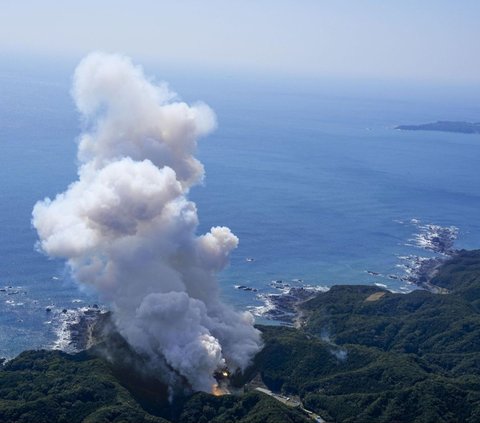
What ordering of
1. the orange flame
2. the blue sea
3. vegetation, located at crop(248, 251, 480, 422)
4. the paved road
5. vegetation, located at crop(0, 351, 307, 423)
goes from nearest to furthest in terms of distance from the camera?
vegetation, located at crop(0, 351, 307, 423) < vegetation, located at crop(248, 251, 480, 422) < the paved road < the orange flame < the blue sea

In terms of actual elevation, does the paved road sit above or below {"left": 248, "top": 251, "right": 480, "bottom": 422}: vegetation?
below

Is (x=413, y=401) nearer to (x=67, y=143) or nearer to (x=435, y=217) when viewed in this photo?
(x=435, y=217)

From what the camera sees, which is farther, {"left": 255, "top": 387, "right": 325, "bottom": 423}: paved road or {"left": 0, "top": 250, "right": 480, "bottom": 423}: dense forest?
{"left": 255, "top": 387, "right": 325, "bottom": 423}: paved road

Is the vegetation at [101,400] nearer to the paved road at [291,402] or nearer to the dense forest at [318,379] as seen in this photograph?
the dense forest at [318,379]

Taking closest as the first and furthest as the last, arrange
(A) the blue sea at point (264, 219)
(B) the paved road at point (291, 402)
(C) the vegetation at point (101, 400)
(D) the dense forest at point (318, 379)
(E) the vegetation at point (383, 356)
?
(C) the vegetation at point (101, 400) < (D) the dense forest at point (318, 379) < (E) the vegetation at point (383, 356) < (B) the paved road at point (291, 402) < (A) the blue sea at point (264, 219)

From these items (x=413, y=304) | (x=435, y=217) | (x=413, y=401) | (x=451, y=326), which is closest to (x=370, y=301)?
(x=413, y=304)

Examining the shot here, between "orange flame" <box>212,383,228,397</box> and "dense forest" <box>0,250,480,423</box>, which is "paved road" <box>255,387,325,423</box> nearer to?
"dense forest" <box>0,250,480,423</box>

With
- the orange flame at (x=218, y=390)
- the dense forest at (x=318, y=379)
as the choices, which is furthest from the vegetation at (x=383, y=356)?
the orange flame at (x=218, y=390)

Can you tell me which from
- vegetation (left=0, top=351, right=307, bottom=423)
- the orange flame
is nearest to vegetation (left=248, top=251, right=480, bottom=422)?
the orange flame
